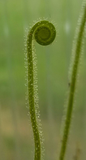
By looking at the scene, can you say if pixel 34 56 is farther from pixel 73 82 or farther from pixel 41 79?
pixel 41 79

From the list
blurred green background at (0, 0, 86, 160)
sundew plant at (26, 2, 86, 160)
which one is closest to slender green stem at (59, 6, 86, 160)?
sundew plant at (26, 2, 86, 160)

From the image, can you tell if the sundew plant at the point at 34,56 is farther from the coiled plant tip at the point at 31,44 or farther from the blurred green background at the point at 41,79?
the blurred green background at the point at 41,79

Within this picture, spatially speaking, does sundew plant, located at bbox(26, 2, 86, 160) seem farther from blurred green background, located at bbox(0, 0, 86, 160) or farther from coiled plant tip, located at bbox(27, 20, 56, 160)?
blurred green background, located at bbox(0, 0, 86, 160)

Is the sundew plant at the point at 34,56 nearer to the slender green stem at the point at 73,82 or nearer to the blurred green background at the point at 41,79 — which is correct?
the slender green stem at the point at 73,82

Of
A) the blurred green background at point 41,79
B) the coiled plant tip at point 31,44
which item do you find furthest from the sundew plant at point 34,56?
the blurred green background at point 41,79

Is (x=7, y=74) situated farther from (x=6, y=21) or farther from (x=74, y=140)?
(x=74, y=140)

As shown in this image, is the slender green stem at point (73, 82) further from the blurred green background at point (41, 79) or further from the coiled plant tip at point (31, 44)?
the blurred green background at point (41, 79)

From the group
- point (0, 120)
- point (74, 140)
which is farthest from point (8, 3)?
point (74, 140)

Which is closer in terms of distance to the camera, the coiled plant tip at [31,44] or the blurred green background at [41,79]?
the coiled plant tip at [31,44]

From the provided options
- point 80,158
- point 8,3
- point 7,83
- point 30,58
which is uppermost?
point 8,3
